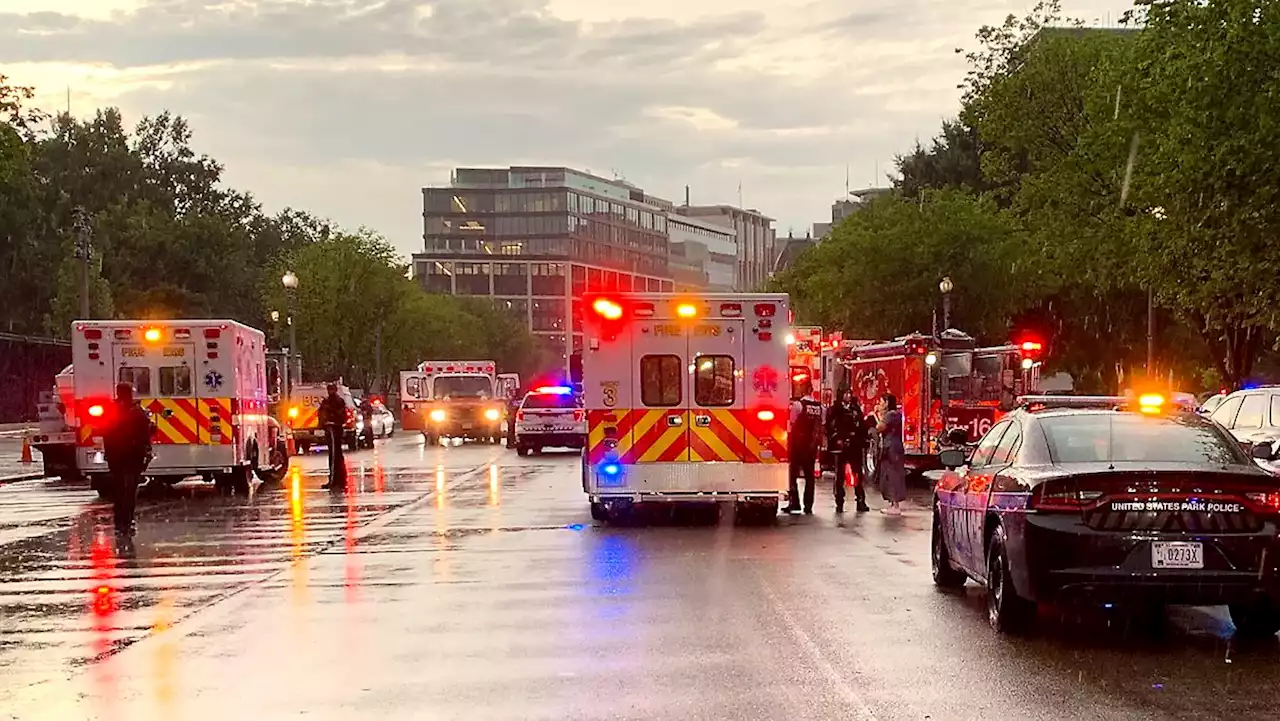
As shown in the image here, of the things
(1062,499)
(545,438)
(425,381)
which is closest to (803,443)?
(1062,499)

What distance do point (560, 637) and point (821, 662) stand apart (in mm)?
2044

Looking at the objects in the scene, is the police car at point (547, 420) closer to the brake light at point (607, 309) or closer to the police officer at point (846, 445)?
the police officer at point (846, 445)

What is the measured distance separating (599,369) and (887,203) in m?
43.1

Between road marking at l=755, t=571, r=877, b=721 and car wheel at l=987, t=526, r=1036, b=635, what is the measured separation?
1.34 metres

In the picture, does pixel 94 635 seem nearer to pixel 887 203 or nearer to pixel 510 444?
pixel 510 444

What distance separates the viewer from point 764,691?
32.1ft

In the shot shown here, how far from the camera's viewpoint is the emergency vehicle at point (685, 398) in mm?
21828

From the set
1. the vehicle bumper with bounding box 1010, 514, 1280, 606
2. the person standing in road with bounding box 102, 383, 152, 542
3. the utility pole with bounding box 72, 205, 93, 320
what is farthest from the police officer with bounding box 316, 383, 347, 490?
the vehicle bumper with bounding box 1010, 514, 1280, 606

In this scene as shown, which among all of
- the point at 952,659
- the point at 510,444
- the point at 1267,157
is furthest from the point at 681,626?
the point at 510,444

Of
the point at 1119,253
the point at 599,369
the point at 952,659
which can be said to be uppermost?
the point at 1119,253

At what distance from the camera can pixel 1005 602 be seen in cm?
1197

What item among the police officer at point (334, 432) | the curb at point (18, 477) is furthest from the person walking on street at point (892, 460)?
the curb at point (18, 477)

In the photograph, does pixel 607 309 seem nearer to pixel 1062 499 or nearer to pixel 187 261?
pixel 1062 499

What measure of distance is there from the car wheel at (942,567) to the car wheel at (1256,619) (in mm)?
2842
